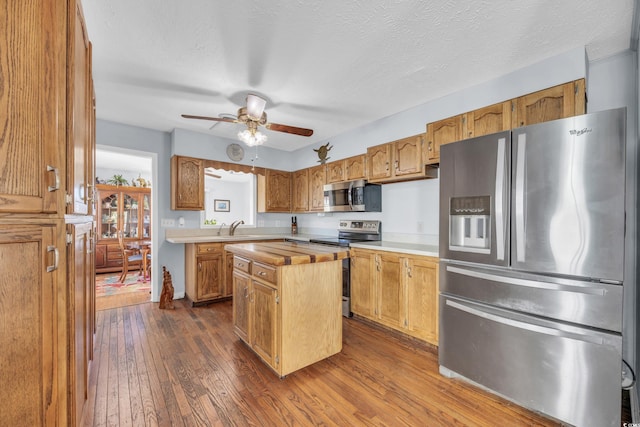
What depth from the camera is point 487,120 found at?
97.7 inches

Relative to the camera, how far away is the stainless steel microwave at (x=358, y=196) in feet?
12.2

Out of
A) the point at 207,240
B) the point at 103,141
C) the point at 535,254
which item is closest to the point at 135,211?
the point at 103,141

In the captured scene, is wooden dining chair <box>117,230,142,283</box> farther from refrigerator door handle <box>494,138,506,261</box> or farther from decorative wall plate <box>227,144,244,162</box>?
refrigerator door handle <box>494,138,506,261</box>

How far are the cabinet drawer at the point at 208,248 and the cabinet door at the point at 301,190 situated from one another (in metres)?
1.65

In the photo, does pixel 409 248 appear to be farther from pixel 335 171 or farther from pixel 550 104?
pixel 335 171

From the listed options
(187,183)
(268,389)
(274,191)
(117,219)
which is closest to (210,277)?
(187,183)

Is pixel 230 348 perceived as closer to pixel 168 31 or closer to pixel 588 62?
pixel 168 31

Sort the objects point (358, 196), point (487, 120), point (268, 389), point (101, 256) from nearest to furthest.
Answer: point (268, 389) < point (487, 120) < point (358, 196) < point (101, 256)

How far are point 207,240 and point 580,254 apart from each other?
12.8ft

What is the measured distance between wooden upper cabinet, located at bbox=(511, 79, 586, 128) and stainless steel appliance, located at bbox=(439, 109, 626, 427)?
0.64m

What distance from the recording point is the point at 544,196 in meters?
1.70

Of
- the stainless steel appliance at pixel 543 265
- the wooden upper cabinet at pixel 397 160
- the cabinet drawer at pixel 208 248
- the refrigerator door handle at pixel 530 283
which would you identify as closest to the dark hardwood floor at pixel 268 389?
the stainless steel appliance at pixel 543 265

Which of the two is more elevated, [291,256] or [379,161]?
[379,161]

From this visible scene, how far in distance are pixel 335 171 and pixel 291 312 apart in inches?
104
